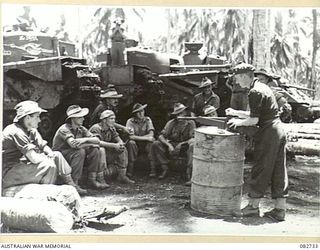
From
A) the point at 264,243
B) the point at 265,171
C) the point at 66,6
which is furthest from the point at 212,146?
the point at 66,6

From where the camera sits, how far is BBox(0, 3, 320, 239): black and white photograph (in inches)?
132

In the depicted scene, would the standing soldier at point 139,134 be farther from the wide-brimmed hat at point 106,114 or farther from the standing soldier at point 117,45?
the standing soldier at point 117,45

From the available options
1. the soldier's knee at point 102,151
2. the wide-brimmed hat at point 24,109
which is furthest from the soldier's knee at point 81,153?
the wide-brimmed hat at point 24,109

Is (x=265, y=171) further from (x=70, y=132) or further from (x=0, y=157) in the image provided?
(x=0, y=157)

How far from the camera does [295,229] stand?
337cm

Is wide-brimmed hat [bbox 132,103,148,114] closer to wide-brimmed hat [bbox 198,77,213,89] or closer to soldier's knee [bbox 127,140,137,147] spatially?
soldier's knee [bbox 127,140,137,147]

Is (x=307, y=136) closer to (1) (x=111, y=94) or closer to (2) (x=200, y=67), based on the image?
(2) (x=200, y=67)

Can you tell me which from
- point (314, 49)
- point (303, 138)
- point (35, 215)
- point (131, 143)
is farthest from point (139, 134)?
point (314, 49)

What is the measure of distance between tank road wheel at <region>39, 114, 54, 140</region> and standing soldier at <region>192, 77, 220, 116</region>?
0.91m

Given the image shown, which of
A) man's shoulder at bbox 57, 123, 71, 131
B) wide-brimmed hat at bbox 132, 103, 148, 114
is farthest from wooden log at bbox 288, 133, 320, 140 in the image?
man's shoulder at bbox 57, 123, 71, 131

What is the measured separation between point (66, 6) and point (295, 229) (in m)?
1.84

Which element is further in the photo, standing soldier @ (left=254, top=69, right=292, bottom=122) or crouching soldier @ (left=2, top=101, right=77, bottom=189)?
standing soldier @ (left=254, top=69, right=292, bottom=122)

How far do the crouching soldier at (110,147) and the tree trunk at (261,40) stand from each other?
3.22 ft

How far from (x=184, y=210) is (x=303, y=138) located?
0.88 meters
